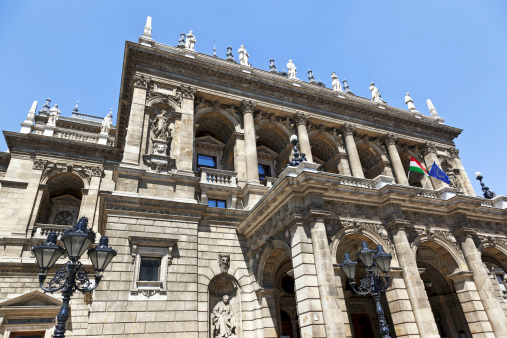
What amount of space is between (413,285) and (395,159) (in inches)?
589

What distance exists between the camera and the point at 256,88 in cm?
2486

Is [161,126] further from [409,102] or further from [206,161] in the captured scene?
[409,102]

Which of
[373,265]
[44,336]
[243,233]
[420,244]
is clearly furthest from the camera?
[44,336]

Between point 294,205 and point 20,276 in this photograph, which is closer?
point 294,205

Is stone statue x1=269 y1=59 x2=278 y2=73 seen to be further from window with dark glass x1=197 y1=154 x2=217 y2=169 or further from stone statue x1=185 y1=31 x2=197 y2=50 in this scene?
window with dark glass x1=197 y1=154 x2=217 y2=169

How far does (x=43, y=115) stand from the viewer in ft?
99.6

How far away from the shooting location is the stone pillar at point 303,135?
23.6m

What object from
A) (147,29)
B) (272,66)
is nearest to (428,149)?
(272,66)

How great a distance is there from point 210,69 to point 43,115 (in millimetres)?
17537

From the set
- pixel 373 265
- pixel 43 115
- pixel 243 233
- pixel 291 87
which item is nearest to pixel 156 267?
pixel 243 233

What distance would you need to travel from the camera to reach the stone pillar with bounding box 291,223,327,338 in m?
12.2

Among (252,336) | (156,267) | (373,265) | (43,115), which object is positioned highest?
(43,115)

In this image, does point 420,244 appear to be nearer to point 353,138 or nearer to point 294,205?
point 294,205

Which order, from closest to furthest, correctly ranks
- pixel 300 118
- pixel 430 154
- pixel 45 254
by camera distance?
pixel 45 254 < pixel 300 118 < pixel 430 154
